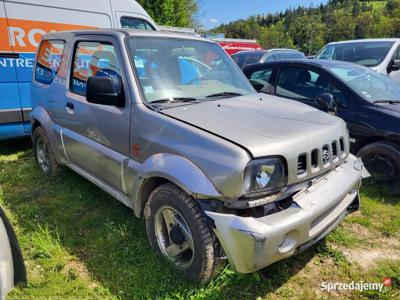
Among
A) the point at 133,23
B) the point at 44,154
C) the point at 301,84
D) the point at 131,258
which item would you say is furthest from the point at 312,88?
the point at 133,23

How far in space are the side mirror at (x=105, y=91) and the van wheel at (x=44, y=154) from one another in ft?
6.03

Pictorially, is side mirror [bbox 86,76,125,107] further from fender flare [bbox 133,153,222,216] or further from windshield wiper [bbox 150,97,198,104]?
fender flare [bbox 133,153,222,216]

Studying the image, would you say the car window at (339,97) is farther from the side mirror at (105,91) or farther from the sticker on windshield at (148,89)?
the side mirror at (105,91)

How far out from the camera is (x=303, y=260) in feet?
9.79

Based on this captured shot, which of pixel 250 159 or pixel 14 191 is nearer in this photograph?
pixel 250 159

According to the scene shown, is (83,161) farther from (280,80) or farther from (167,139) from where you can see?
(280,80)

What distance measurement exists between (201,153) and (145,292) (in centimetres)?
114

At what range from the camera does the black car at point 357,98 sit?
411 centimetres

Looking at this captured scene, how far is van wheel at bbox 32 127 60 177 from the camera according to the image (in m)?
4.42

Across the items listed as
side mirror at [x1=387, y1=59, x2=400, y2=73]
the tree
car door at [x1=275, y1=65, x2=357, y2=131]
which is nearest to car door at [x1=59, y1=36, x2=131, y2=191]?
car door at [x1=275, y1=65, x2=357, y2=131]

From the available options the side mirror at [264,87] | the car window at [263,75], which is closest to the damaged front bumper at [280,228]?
the side mirror at [264,87]

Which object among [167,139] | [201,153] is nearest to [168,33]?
[167,139]

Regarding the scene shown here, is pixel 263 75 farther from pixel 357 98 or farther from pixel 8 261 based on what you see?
pixel 8 261

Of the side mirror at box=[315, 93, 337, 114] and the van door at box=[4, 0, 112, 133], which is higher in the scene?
the van door at box=[4, 0, 112, 133]
